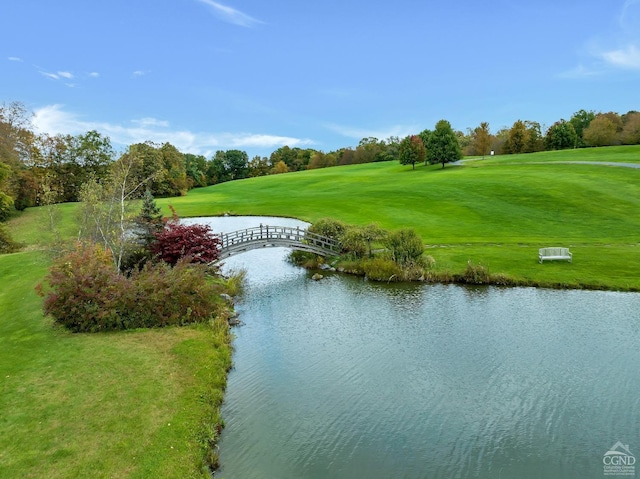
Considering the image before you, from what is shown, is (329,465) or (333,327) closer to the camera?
(329,465)

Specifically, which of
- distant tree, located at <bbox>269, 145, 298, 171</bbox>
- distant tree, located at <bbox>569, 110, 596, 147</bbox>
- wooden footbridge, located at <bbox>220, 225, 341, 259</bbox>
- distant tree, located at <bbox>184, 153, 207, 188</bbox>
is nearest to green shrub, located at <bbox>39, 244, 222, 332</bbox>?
wooden footbridge, located at <bbox>220, 225, 341, 259</bbox>

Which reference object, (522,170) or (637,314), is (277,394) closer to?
(637,314)

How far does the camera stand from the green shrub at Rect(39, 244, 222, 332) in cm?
2100

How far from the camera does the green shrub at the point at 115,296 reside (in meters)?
21.0

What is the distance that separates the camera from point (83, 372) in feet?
55.0

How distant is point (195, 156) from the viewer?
146 m

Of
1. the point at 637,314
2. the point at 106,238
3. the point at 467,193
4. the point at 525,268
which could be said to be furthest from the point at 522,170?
the point at 106,238

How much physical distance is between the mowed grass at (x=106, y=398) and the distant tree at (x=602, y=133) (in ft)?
351

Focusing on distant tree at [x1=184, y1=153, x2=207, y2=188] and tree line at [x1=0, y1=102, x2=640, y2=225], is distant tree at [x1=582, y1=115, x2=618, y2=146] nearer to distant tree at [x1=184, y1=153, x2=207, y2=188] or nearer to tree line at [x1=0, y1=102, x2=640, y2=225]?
tree line at [x1=0, y1=102, x2=640, y2=225]

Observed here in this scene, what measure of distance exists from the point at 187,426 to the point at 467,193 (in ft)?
174

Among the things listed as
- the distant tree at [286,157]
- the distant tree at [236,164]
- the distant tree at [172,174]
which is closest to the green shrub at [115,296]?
the distant tree at [172,174]

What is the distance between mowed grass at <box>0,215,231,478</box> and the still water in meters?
1.30

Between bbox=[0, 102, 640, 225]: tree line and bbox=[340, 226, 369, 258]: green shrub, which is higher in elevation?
bbox=[0, 102, 640, 225]: tree line

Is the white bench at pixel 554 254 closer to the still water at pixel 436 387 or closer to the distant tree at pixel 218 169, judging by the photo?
the still water at pixel 436 387
